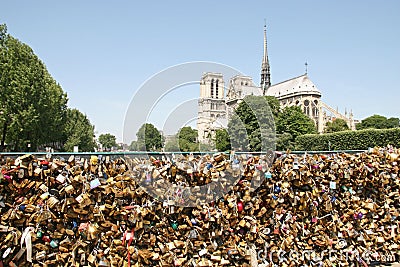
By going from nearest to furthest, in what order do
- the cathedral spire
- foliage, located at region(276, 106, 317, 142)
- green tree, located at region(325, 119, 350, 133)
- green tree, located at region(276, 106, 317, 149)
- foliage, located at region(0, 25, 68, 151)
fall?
foliage, located at region(0, 25, 68, 151)
green tree, located at region(276, 106, 317, 149)
foliage, located at region(276, 106, 317, 142)
green tree, located at region(325, 119, 350, 133)
the cathedral spire

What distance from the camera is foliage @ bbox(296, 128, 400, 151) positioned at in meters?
25.0

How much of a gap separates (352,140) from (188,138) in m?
25.8

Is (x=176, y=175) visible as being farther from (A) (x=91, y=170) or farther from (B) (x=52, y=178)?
(B) (x=52, y=178)

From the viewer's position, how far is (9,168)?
3.76 m

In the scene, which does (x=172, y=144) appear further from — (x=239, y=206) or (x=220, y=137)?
(x=220, y=137)

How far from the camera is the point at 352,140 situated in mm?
29578

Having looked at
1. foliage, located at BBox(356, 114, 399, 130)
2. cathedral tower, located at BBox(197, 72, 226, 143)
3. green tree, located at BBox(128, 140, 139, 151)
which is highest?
foliage, located at BBox(356, 114, 399, 130)

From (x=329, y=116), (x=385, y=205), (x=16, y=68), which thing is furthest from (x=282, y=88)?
(x=385, y=205)

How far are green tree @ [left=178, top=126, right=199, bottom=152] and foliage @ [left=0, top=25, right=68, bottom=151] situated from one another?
67.3 ft

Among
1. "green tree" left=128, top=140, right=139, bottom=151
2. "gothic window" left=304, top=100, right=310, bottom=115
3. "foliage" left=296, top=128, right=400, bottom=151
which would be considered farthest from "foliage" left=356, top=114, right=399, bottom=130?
"green tree" left=128, top=140, right=139, bottom=151

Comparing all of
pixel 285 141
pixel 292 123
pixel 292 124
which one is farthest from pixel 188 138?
pixel 292 123

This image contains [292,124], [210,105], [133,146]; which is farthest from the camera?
[292,124]

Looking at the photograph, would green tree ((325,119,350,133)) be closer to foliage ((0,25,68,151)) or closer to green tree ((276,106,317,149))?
green tree ((276,106,317,149))

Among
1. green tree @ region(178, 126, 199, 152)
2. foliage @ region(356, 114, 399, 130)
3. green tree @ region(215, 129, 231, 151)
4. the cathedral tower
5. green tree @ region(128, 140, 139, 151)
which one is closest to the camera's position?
green tree @ region(128, 140, 139, 151)
